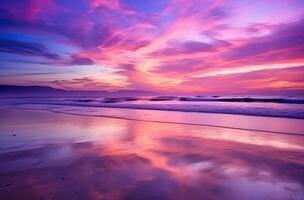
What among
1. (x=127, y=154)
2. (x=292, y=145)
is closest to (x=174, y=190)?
(x=127, y=154)

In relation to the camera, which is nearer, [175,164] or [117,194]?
[117,194]

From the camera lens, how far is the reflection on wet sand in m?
3.10

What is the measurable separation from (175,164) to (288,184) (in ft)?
5.63

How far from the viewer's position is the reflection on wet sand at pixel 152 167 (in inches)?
122

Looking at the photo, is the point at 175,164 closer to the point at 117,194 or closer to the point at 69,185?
the point at 117,194

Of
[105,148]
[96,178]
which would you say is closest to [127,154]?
[105,148]

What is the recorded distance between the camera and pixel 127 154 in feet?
16.3

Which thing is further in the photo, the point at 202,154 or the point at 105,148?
the point at 105,148

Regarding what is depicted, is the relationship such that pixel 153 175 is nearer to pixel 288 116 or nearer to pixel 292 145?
pixel 292 145

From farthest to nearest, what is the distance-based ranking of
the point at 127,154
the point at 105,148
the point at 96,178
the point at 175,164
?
1. the point at 105,148
2. the point at 127,154
3. the point at 175,164
4. the point at 96,178

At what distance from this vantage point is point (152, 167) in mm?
4133

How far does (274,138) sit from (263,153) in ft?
6.10

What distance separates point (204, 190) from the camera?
10.4 feet

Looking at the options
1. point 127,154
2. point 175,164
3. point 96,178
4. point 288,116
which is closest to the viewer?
point 96,178
